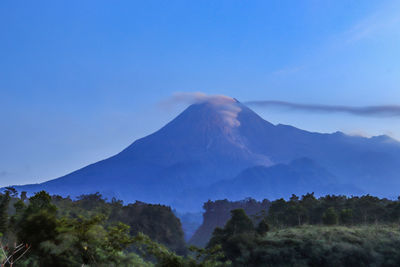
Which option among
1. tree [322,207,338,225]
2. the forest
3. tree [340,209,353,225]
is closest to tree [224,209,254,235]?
the forest

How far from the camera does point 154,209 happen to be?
183 feet

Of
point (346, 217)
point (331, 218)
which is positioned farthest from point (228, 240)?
point (346, 217)

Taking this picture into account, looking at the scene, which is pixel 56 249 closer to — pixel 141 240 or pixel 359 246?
pixel 141 240

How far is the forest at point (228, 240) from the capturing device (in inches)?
461

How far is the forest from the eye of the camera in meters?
11.7

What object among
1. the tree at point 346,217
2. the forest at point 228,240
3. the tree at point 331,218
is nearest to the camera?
the forest at point 228,240

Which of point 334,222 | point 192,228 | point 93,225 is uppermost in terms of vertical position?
point 93,225

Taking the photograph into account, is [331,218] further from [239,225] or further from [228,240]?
[228,240]

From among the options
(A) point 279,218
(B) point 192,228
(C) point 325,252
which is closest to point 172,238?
(A) point 279,218

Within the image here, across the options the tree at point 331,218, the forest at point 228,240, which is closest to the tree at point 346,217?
the forest at point 228,240

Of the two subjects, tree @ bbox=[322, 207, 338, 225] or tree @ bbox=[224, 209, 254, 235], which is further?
tree @ bbox=[322, 207, 338, 225]

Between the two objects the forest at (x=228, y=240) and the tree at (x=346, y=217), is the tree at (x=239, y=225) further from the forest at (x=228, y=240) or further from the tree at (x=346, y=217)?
the tree at (x=346, y=217)

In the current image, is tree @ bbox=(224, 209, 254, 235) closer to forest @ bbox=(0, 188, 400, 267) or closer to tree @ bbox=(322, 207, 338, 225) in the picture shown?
forest @ bbox=(0, 188, 400, 267)

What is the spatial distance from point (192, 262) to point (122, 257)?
97.9 inches
